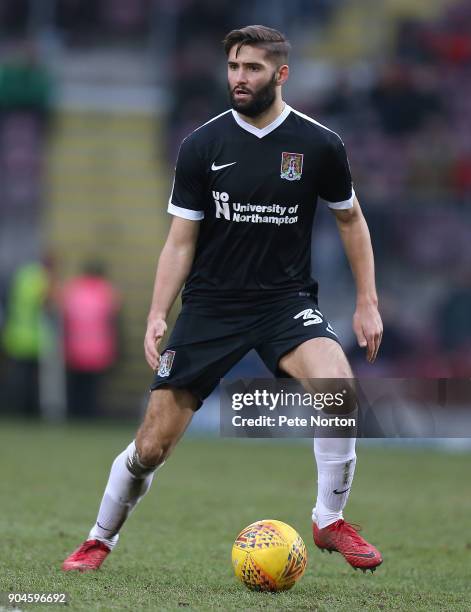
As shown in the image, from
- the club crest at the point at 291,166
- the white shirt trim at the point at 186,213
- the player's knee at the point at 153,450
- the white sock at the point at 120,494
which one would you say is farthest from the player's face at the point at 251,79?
the white sock at the point at 120,494

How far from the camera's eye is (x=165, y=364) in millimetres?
5805

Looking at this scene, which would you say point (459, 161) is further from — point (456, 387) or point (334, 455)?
point (334, 455)

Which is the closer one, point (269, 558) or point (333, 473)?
point (269, 558)

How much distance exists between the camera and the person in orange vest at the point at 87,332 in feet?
50.3

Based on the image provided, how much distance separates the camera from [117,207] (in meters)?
17.8

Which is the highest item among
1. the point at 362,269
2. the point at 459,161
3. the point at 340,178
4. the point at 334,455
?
the point at 340,178

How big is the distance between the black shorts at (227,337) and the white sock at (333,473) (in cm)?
42

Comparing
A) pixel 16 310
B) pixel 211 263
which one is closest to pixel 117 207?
pixel 16 310

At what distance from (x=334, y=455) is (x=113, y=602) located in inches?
48.5

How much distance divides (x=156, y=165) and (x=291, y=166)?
12.2 meters

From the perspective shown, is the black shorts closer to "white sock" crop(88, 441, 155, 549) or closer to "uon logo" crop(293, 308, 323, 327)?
"uon logo" crop(293, 308, 323, 327)

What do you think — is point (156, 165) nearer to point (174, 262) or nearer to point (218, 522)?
point (218, 522)

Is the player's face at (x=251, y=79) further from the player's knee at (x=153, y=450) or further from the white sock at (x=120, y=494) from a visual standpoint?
the white sock at (x=120, y=494)

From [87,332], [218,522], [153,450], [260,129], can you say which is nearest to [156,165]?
[87,332]
